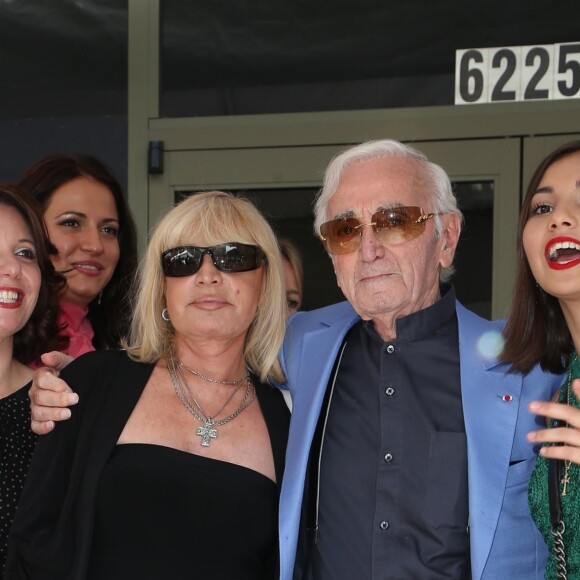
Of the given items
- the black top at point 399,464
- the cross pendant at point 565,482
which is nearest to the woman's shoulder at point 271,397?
the black top at point 399,464

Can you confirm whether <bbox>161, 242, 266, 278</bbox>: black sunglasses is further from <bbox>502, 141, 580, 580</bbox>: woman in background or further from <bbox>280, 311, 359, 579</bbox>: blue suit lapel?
<bbox>502, 141, 580, 580</bbox>: woman in background

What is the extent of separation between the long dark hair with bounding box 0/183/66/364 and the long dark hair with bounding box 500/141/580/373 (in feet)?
5.25

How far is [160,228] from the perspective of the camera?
314cm

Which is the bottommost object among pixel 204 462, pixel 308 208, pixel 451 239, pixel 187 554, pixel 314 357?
pixel 187 554

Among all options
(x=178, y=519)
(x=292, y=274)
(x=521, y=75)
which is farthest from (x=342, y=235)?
(x=521, y=75)

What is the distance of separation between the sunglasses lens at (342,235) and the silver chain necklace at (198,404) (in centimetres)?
59

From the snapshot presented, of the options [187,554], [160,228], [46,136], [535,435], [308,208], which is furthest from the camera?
[46,136]

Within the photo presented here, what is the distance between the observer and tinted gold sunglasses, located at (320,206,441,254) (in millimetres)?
2994

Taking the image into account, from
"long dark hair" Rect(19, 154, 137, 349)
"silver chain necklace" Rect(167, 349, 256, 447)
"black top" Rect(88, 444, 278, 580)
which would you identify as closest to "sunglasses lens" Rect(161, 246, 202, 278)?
"silver chain necklace" Rect(167, 349, 256, 447)

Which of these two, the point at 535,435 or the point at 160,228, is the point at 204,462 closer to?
the point at 160,228

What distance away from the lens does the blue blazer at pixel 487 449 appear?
256cm

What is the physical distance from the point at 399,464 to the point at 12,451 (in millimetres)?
1233

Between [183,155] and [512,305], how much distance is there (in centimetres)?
263

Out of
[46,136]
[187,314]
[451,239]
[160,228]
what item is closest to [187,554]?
[187,314]
